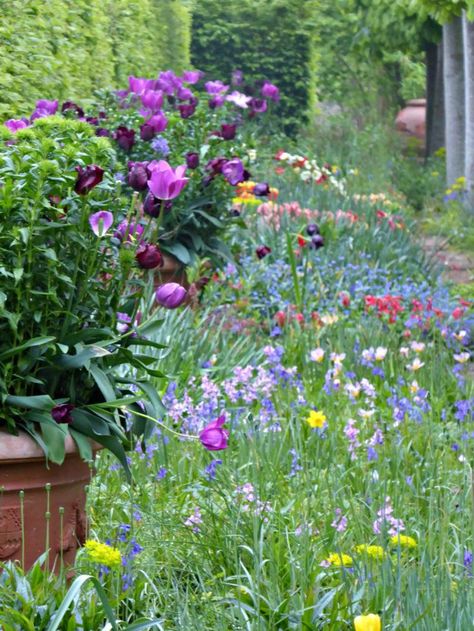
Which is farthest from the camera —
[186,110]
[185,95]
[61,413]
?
[185,95]

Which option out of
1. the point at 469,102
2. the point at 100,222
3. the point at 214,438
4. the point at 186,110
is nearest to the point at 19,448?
the point at 214,438

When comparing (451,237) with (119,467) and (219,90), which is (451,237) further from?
(119,467)

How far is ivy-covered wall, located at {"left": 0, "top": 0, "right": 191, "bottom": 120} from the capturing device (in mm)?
5832

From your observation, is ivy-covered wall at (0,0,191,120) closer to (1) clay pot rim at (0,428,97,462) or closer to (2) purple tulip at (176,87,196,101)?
Answer: (2) purple tulip at (176,87,196,101)

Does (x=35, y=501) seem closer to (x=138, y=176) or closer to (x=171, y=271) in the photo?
(x=138, y=176)

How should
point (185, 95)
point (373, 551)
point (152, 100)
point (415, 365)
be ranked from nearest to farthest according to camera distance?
1. point (373, 551)
2. point (415, 365)
3. point (152, 100)
4. point (185, 95)

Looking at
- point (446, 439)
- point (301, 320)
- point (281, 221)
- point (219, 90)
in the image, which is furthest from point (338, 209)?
point (446, 439)

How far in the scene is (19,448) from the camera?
2.73m

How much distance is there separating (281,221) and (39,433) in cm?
522

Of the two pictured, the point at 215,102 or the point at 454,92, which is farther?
the point at 454,92

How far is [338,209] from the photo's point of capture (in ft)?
28.0

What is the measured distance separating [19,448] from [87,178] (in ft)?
2.24

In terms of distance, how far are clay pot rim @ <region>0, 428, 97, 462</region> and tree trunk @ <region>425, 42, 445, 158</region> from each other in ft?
49.0

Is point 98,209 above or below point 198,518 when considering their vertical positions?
above
